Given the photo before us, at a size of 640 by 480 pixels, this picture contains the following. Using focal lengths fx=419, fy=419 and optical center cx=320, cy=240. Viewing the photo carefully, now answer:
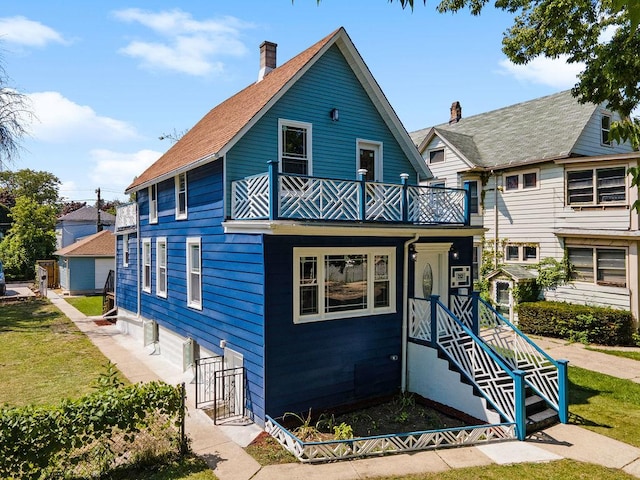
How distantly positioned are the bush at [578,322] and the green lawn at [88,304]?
69.8ft

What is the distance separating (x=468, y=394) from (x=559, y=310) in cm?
1008

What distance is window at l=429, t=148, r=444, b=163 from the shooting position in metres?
23.5

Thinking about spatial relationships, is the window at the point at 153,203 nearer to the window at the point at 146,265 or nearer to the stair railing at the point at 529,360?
the window at the point at 146,265

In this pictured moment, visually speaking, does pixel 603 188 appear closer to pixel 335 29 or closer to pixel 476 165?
pixel 476 165

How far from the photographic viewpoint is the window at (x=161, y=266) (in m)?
14.5

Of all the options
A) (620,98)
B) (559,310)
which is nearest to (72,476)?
(620,98)

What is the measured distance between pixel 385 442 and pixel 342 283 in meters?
3.71

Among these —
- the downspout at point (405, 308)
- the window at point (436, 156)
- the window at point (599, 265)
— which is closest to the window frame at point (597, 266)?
the window at point (599, 265)

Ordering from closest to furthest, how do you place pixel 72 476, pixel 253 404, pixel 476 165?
pixel 72 476, pixel 253 404, pixel 476 165

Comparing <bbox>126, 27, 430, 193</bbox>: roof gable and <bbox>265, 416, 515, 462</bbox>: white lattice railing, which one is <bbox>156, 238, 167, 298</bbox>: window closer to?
<bbox>126, 27, 430, 193</bbox>: roof gable

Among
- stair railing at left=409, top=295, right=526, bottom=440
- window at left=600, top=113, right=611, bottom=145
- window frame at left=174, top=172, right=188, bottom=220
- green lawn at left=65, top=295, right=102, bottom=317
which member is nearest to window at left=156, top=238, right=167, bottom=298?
window frame at left=174, top=172, right=188, bottom=220

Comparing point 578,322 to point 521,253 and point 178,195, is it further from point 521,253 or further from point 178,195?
point 178,195

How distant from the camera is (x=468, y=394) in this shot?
30.7 ft

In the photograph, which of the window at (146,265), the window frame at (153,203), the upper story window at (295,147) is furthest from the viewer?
the window at (146,265)
